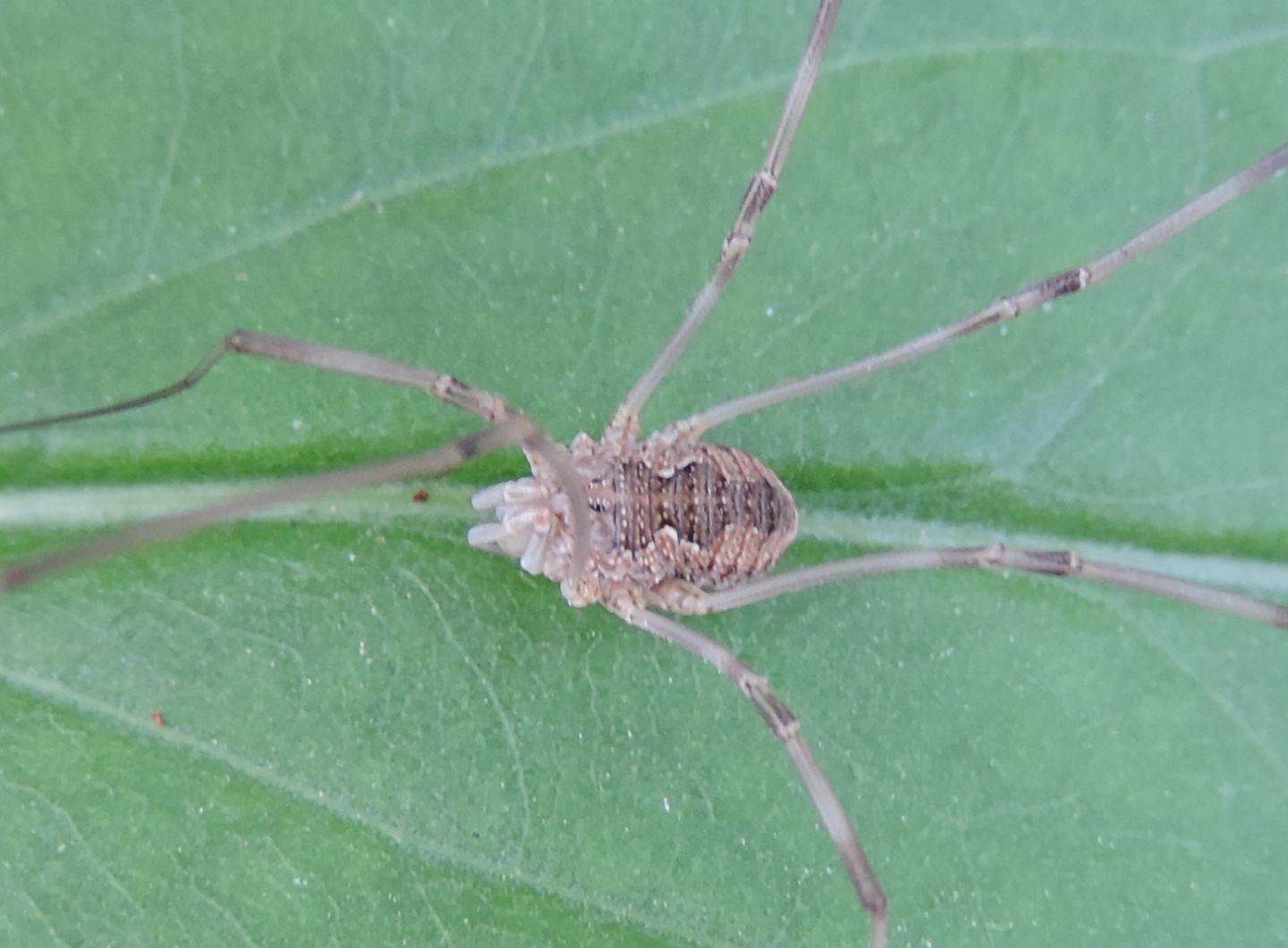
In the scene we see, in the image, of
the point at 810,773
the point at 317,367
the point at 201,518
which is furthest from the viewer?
the point at 810,773

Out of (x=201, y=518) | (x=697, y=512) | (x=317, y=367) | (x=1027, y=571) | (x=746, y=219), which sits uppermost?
(x=746, y=219)

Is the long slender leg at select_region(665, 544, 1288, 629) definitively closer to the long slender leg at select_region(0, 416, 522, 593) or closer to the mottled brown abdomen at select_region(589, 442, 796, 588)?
the mottled brown abdomen at select_region(589, 442, 796, 588)

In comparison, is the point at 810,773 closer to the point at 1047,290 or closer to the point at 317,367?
the point at 1047,290

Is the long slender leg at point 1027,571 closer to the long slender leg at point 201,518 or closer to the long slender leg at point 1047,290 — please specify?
the long slender leg at point 1047,290

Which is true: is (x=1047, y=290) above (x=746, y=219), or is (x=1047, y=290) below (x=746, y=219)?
above

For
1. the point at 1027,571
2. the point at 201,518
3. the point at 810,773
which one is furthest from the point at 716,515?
the point at 201,518

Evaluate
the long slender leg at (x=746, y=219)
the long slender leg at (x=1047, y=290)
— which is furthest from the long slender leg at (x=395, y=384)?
the long slender leg at (x=1047, y=290)
